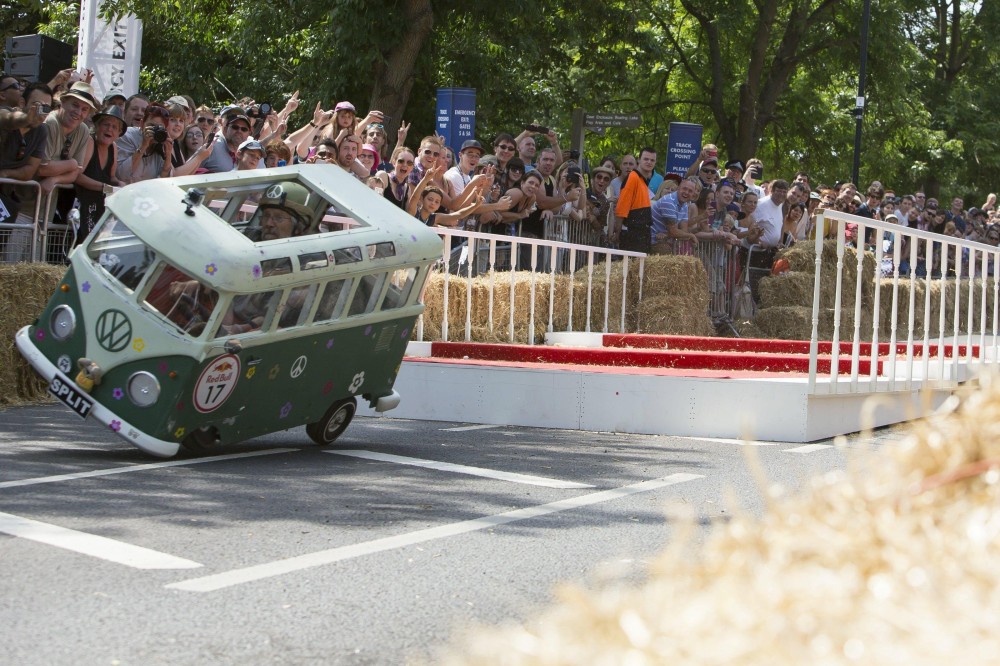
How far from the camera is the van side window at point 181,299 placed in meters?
8.09

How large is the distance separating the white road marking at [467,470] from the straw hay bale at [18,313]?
3741 mm

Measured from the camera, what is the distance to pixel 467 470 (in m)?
8.70

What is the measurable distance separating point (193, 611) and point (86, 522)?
1.82m

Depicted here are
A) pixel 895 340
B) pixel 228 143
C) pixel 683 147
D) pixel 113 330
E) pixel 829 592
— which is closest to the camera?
pixel 829 592

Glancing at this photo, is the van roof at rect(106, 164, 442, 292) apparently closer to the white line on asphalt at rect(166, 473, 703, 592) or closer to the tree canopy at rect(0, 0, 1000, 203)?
the white line on asphalt at rect(166, 473, 703, 592)

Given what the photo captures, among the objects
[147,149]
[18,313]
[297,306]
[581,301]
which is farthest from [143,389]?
[581,301]

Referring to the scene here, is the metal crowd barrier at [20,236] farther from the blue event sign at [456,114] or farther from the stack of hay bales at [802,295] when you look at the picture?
the stack of hay bales at [802,295]

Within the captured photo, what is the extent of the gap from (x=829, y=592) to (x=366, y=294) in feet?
24.6

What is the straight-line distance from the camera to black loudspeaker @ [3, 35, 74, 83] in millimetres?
16484

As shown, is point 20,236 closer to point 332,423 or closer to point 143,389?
point 332,423

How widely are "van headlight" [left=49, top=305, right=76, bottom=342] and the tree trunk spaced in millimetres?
15411

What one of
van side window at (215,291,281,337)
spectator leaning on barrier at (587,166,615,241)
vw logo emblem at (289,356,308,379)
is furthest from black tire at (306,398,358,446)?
spectator leaning on barrier at (587,166,615,241)

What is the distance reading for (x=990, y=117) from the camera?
143ft

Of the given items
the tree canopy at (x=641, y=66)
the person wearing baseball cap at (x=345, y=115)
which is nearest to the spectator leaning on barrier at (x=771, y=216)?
the tree canopy at (x=641, y=66)
